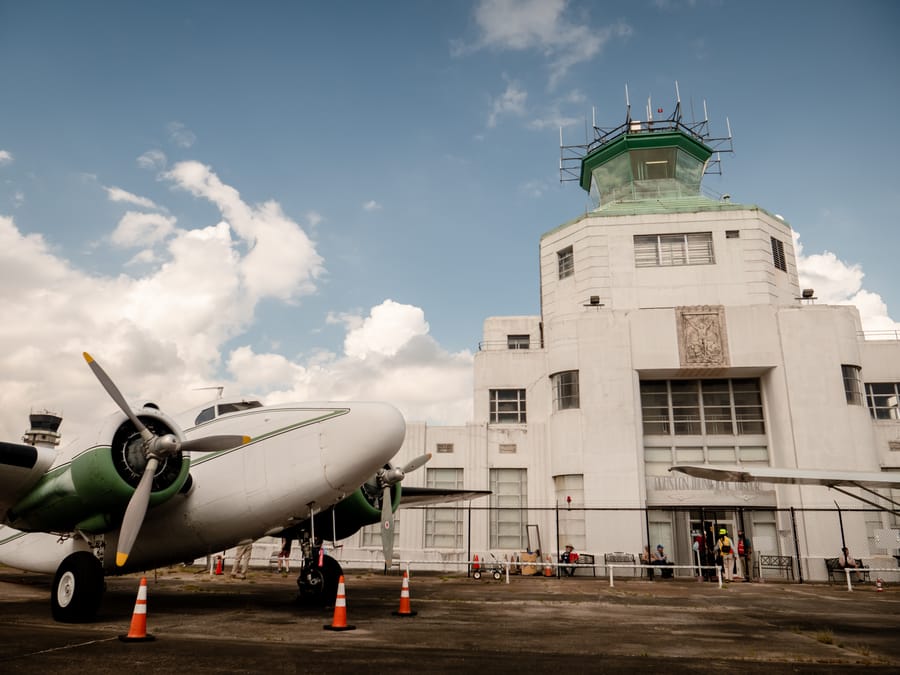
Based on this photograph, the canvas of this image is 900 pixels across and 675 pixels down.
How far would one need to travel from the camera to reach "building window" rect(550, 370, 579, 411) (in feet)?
105

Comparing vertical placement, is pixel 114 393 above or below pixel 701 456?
below

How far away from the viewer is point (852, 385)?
100 ft

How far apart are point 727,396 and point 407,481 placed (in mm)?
17488

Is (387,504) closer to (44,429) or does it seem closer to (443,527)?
(443,527)

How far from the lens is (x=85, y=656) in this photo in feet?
23.5

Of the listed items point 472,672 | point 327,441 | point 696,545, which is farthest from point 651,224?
point 472,672

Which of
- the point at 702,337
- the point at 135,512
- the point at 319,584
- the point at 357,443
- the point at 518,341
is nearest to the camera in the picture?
the point at 135,512

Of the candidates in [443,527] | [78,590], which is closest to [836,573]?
[443,527]

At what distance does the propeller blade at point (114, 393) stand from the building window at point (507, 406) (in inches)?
1001

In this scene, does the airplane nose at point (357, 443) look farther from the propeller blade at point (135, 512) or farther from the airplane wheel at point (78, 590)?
the airplane wheel at point (78, 590)

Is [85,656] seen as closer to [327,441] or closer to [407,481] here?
[327,441]

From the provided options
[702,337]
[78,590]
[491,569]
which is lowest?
[491,569]

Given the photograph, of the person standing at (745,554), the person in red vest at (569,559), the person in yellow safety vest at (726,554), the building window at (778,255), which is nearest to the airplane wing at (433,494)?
the person in red vest at (569,559)

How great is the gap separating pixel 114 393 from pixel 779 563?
96.0 ft
